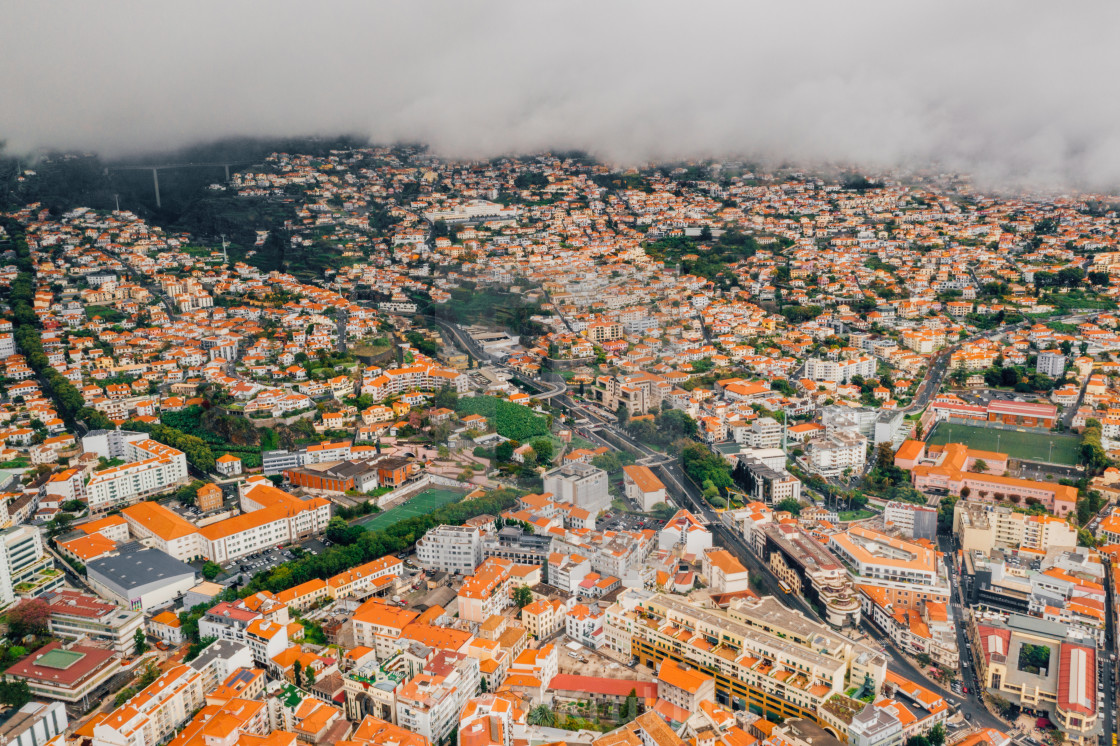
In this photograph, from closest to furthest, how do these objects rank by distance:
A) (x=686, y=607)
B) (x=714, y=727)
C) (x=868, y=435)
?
1. (x=714, y=727)
2. (x=686, y=607)
3. (x=868, y=435)

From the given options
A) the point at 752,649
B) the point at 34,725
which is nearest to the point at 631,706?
the point at 752,649

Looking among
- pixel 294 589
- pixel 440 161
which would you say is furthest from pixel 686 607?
pixel 440 161

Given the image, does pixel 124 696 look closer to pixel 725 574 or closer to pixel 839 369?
pixel 725 574

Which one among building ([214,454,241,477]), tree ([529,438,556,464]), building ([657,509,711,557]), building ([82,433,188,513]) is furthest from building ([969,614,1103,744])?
building ([82,433,188,513])

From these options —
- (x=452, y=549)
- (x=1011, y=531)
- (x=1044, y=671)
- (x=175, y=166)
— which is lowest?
(x=1044, y=671)

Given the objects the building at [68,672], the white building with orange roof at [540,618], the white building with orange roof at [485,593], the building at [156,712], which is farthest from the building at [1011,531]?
the building at [68,672]

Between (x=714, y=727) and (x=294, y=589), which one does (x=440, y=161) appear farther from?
(x=714, y=727)

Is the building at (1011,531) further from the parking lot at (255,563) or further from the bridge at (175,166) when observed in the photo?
the bridge at (175,166)
